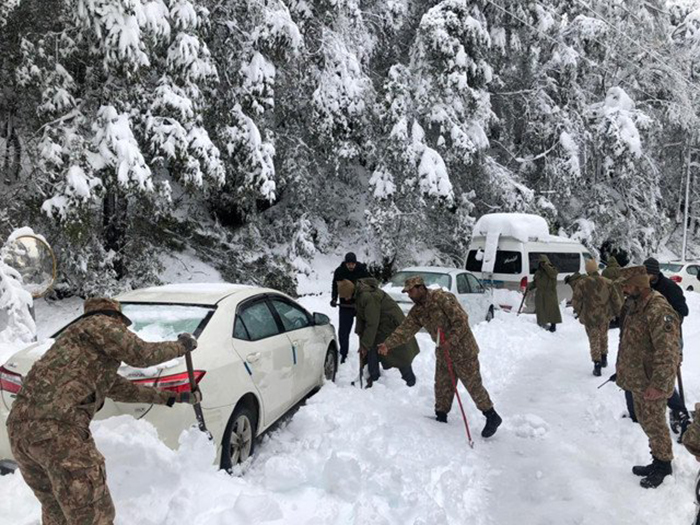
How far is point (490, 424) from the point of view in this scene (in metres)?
5.50

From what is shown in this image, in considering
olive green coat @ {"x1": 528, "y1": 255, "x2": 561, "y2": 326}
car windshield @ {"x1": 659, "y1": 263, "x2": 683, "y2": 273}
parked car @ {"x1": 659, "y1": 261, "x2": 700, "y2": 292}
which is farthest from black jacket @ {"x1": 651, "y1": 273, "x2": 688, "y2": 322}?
car windshield @ {"x1": 659, "y1": 263, "x2": 683, "y2": 273}

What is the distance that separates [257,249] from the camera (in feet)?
45.5

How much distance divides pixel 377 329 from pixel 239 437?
2898 millimetres

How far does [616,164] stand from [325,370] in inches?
747

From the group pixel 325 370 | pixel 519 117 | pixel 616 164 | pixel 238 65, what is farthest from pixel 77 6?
pixel 616 164

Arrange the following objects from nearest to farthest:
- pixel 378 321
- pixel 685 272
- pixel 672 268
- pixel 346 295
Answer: pixel 378 321, pixel 346 295, pixel 685 272, pixel 672 268

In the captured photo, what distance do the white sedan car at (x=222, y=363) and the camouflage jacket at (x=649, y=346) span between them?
2.98 m

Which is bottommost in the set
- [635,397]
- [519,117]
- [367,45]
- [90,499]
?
[635,397]

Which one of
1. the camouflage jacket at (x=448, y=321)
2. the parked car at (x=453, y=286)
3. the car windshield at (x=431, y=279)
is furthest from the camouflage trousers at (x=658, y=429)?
the car windshield at (x=431, y=279)

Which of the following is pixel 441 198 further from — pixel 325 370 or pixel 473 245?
pixel 325 370

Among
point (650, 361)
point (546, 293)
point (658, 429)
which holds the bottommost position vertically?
point (546, 293)

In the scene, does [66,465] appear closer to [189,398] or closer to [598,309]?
[189,398]

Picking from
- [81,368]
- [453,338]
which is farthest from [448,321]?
[81,368]

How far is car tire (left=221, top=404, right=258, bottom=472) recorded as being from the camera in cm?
400
